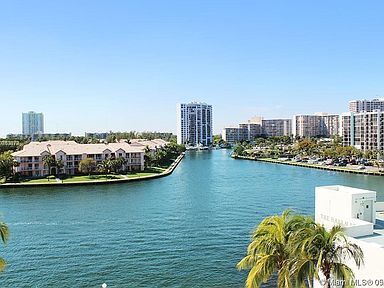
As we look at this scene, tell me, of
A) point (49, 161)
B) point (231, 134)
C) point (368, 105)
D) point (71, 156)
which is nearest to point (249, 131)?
point (231, 134)

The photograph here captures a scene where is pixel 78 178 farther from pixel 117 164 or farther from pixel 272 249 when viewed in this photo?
pixel 272 249

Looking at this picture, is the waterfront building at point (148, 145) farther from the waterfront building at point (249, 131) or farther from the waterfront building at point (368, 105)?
the waterfront building at point (249, 131)

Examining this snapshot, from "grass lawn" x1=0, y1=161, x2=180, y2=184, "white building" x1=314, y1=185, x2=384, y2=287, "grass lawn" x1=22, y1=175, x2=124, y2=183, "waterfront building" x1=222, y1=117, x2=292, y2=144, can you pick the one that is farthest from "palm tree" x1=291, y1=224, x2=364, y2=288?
"waterfront building" x1=222, y1=117, x2=292, y2=144

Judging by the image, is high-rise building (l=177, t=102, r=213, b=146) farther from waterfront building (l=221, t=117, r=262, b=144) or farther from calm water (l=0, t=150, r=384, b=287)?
calm water (l=0, t=150, r=384, b=287)

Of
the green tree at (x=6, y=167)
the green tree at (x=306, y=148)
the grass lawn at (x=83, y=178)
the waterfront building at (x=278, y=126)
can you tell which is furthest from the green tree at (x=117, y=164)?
the waterfront building at (x=278, y=126)

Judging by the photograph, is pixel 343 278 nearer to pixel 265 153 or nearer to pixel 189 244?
pixel 189 244

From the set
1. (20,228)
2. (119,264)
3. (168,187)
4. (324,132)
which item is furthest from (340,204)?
(324,132)

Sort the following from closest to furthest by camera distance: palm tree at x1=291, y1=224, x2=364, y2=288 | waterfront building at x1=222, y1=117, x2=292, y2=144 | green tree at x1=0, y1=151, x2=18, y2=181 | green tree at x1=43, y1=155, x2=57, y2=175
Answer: palm tree at x1=291, y1=224, x2=364, y2=288
green tree at x1=0, y1=151, x2=18, y2=181
green tree at x1=43, y1=155, x2=57, y2=175
waterfront building at x1=222, y1=117, x2=292, y2=144
